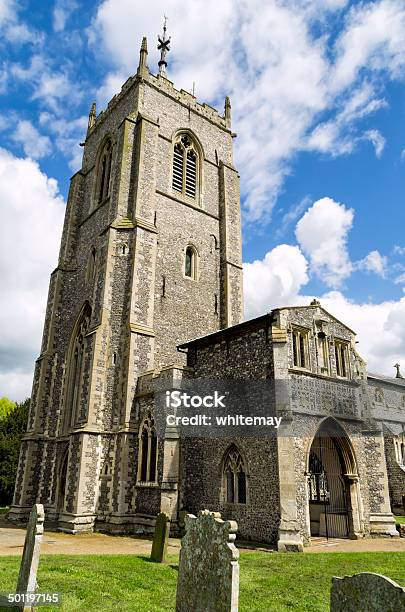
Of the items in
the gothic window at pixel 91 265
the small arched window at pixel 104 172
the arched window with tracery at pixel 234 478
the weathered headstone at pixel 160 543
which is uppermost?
the small arched window at pixel 104 172

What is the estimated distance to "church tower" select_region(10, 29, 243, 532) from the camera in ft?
56.1

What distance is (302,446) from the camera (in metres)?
13.8

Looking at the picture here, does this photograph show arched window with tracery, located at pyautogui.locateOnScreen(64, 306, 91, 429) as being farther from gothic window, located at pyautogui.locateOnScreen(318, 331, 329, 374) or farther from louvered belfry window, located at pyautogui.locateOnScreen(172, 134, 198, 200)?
gothic window, located at pyautogui.locateOnScreen(318, 331, 329, 374)

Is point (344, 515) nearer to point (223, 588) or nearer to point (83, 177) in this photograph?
point (223, 588)

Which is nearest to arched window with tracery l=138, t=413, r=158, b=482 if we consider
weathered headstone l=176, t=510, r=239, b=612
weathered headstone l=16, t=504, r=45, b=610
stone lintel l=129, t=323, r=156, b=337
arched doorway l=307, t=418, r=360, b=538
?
stone lintel l=129, t=323, r=156, b=337

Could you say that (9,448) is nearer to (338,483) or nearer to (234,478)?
(234,478)

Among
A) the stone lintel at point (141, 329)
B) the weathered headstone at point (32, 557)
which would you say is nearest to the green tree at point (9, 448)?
the stone lintel at point (141, 329)

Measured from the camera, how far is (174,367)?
1686 cm

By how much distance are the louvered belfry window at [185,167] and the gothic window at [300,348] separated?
44.0 ft

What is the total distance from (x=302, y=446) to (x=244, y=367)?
322 centimetres

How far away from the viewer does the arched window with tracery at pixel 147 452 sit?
16.5m

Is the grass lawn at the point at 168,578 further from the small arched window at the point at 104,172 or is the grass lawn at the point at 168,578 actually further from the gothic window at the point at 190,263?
the small arched window at the point at 104,172

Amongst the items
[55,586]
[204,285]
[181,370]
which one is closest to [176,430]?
[181,370]

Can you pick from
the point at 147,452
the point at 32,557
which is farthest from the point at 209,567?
the point at 147,452
